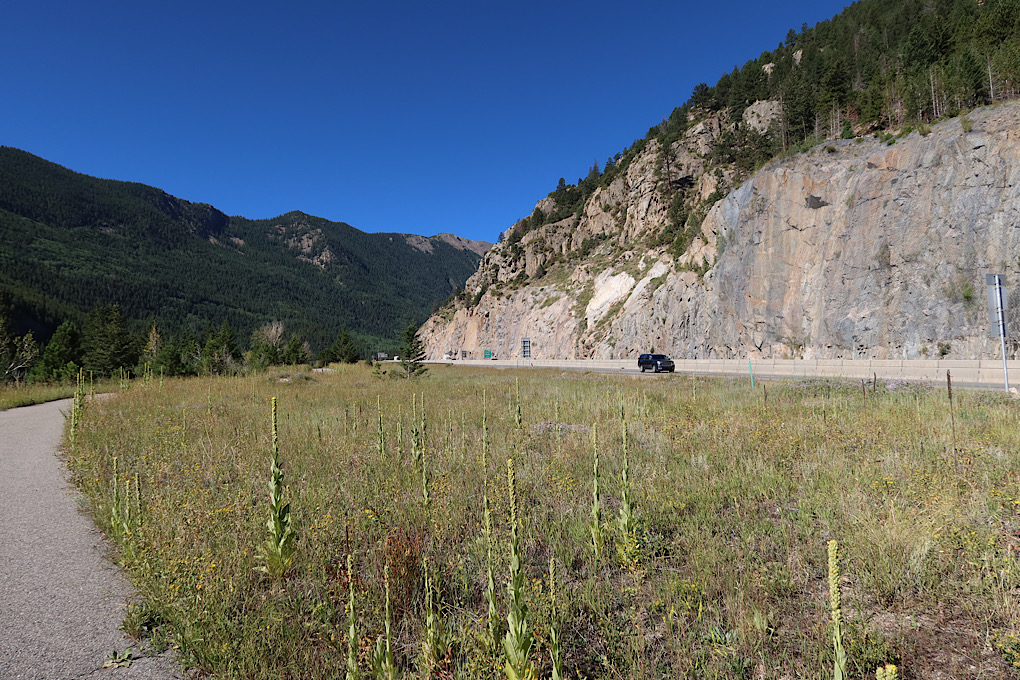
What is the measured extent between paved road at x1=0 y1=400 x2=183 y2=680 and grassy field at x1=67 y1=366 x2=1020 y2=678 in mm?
210

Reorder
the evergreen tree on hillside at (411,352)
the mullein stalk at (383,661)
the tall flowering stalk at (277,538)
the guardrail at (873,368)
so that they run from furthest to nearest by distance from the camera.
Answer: the evergreen tree on hillside at (411,352), the guardrail at (873,368), the tall flowering stalk at (277,538), the mullein stalk at (383,661)

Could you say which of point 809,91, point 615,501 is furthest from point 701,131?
point 615,501

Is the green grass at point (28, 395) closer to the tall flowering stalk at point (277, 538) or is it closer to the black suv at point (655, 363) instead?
the tall flowering stalk at point (277, 538)

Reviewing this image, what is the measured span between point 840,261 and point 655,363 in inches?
562

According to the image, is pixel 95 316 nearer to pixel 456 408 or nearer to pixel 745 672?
pixel 456 408

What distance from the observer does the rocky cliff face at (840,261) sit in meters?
25.7

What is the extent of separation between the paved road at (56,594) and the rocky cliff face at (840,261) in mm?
35067

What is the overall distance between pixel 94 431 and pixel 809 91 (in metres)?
69.0

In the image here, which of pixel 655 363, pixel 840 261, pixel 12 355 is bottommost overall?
pixel 655 363

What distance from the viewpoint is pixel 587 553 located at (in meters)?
4.37

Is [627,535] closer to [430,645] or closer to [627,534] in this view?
[627,534]

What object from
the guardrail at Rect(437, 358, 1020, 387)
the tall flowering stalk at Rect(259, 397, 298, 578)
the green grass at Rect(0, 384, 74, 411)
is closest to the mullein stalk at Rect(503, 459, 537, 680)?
the tall flowering stalk at Rect(259, 397, 298, 578)

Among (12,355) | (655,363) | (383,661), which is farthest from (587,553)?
(12,355)

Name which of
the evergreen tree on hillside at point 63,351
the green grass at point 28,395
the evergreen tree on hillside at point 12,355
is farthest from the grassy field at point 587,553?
the evergreen tree on hillside at point 63,351
